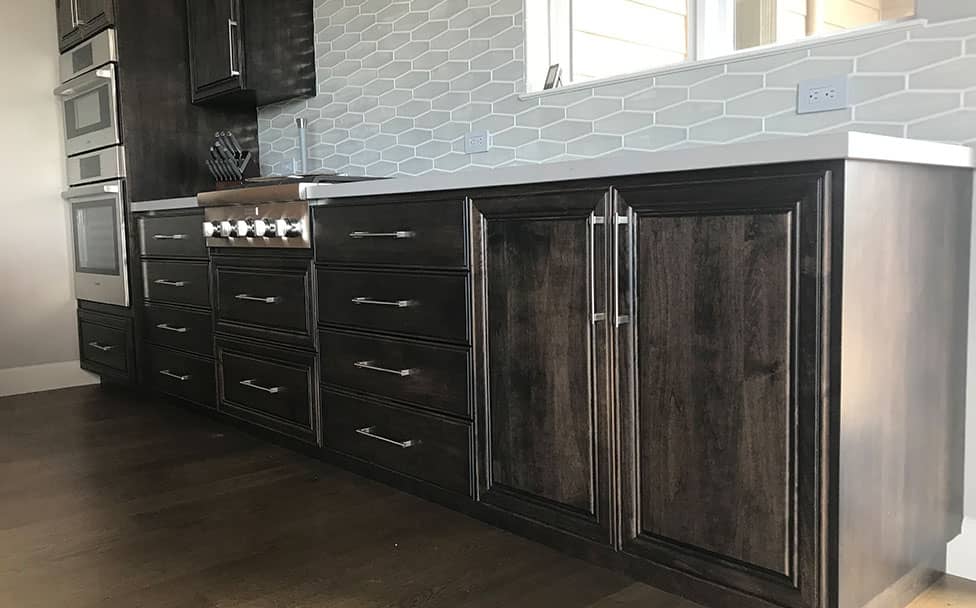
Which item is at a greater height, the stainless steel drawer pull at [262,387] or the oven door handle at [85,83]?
the oven door handle at [85,83]

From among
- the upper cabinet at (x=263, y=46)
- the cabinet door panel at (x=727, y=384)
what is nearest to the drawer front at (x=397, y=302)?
the cabinet door panel at (x=727, y=384)

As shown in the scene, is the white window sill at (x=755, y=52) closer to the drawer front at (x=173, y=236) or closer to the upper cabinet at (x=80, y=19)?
the drawer front at (x=173, y=236)

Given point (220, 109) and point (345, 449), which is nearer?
point (345, 449)

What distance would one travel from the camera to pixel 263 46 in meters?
3.71

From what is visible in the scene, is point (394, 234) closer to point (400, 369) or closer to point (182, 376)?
point (400, 369)

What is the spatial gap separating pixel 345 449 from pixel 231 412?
85 cm

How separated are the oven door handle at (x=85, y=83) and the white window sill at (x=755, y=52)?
2.36 m

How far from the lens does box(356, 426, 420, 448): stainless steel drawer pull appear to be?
242 centimetres

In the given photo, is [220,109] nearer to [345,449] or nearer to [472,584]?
[345,449]

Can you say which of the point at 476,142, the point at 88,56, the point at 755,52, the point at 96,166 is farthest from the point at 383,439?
the point at 88,56

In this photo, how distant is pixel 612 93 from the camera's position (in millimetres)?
2559

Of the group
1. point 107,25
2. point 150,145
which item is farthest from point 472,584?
point 107,25

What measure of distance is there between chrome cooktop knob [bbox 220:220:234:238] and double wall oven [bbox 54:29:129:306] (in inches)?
43.8

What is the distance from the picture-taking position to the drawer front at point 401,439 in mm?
2270
